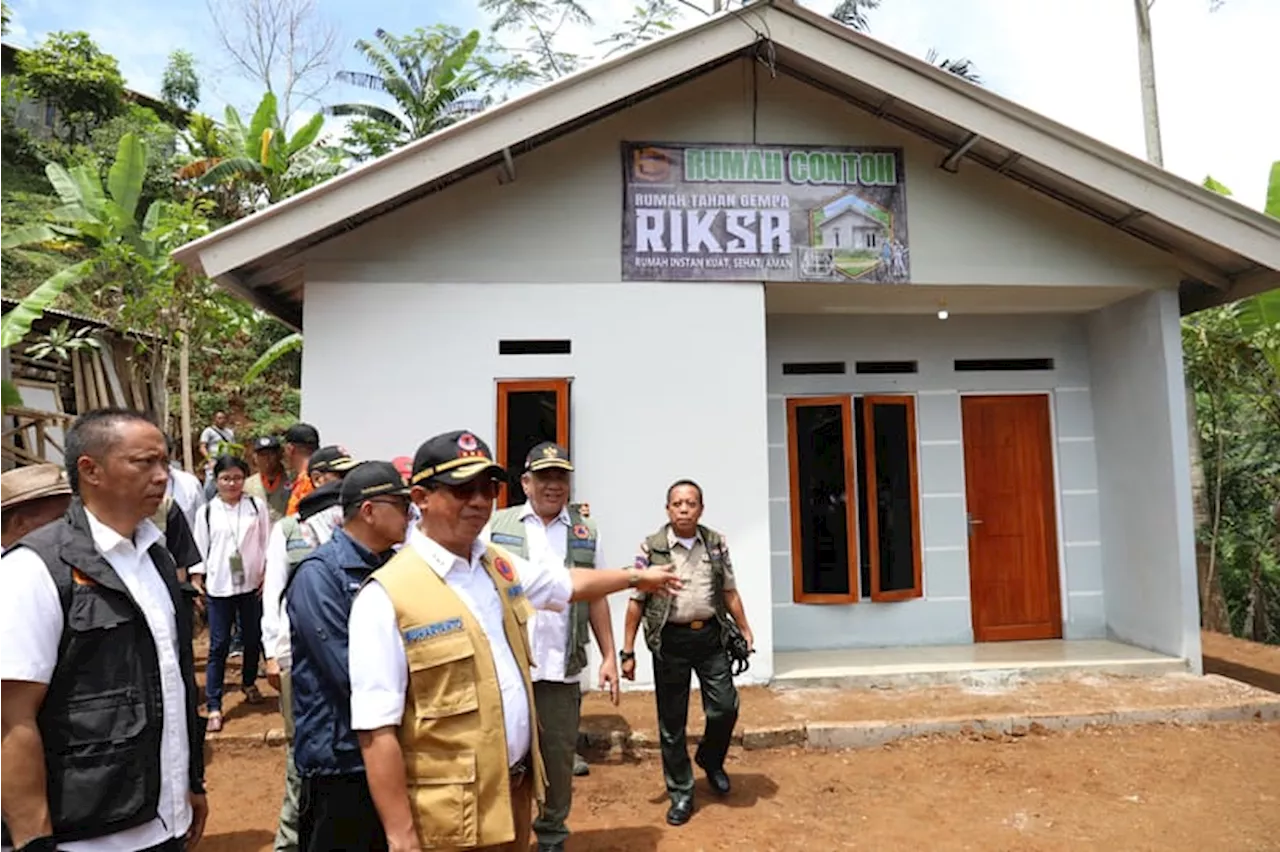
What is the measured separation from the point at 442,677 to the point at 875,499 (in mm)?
6212

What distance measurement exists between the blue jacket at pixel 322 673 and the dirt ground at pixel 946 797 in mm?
2210

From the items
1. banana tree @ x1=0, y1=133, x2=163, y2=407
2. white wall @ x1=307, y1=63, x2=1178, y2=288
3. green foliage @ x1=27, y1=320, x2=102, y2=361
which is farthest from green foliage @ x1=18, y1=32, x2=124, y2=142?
white wall @ x1=307, y1=63, x2=1178, y2=288

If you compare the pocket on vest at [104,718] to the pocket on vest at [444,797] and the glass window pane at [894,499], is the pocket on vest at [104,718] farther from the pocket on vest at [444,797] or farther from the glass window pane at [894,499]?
the glass window pane at [894,499]

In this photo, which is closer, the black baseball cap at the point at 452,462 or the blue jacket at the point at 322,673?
the black baseball cap at the point at 452,462

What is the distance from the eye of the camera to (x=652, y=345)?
20.7 feet

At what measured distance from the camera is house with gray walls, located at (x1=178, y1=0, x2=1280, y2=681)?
237 inches

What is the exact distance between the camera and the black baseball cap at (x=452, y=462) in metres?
2.04

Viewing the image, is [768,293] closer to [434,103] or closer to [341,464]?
[341,464]

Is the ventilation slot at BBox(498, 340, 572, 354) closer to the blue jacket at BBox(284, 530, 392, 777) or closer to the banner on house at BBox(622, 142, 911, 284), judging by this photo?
the banner on house at BBox(622, 142, 911, 284)

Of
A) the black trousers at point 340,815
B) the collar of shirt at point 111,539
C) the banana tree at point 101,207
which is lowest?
the black trousers at point 340,815

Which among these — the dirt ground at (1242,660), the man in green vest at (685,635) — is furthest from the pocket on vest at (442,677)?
the dirt ground at (1242,660)

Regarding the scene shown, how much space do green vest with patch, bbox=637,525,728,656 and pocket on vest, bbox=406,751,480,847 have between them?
237 cm

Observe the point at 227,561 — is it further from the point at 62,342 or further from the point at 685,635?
the point at 62,342

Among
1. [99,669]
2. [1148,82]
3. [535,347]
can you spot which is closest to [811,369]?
[535,347]
